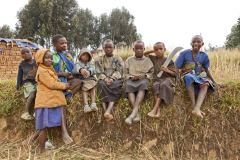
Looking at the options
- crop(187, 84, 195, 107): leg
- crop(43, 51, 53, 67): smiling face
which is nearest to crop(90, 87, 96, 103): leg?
crop(43, 51, 53, 67): smiling face

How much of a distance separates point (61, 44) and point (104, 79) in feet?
2.89

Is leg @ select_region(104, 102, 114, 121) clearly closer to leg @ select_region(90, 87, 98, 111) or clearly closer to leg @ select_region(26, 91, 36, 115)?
leg @ select_region(90, 87, 98, 111)

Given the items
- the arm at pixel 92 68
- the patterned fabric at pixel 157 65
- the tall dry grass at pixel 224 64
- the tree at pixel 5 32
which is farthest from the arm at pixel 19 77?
the tree at pixel 5 32

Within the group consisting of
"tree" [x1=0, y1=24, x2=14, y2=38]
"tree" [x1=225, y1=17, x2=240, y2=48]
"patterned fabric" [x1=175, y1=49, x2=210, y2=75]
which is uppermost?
"tree" [x1=0, y1=24, x2=14, y2=38]

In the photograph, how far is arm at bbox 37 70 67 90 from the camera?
4.38 metres

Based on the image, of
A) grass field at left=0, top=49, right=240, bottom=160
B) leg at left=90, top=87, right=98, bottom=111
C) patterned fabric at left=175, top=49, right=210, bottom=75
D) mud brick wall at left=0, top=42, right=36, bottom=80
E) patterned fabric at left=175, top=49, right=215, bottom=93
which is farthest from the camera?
mud brick wall at left=0, top=42, right=36, bottom=80

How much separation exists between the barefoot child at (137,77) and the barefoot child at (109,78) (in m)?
0.15

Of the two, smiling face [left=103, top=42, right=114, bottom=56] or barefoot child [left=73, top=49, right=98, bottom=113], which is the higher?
smiling face [left=103, top=42, right=114, bottom=56]

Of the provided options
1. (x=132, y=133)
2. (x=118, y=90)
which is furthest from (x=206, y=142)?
(x=118, y=90)

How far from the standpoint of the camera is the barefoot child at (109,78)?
4.70m

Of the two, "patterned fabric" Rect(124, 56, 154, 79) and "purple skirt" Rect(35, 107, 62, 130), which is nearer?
"purple skirt" Rect(35, 107, 62, 130)

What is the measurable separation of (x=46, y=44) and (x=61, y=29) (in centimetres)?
143

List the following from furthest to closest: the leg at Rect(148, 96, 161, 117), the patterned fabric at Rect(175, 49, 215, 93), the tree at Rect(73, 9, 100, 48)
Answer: the tree at Rect(73, 9, 100, 48) → the patterned fabric at Rect(175, 49, 215, 93) → the leg at Rect(148, 96, 161, 117)

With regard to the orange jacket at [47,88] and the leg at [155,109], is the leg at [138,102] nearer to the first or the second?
the leg at [155,109]
